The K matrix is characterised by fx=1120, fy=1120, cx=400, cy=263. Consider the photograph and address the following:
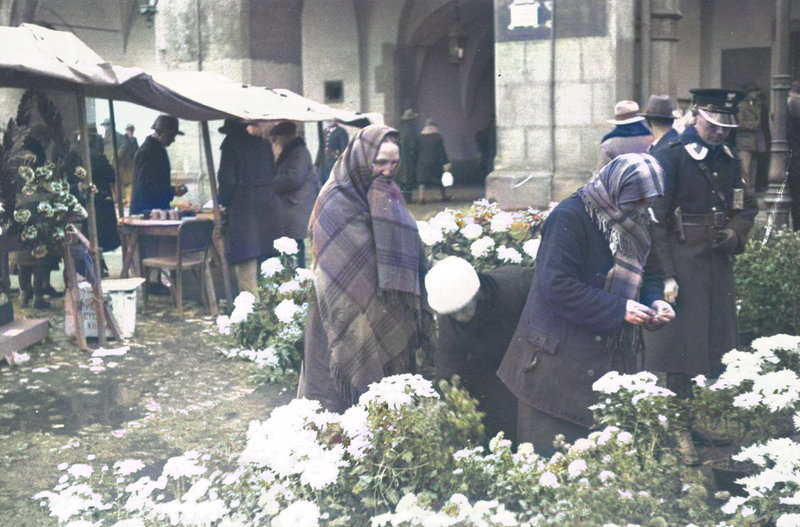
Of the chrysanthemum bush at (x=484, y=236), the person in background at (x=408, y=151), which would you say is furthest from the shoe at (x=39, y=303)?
the person in background at (x=408, y=151)

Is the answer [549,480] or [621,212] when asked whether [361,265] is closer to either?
[621,212]

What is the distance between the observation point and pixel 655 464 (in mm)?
3520

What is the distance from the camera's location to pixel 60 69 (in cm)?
782

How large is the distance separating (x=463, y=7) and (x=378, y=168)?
55.6ft

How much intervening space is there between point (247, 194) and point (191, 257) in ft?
2.59

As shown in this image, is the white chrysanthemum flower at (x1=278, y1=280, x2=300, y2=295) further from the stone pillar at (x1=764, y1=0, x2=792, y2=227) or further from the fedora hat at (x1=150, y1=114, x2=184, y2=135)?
the stone pillar at (x1=764, y1=0, x2=792, y2=227)

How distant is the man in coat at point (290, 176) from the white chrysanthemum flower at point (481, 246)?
10.3ft

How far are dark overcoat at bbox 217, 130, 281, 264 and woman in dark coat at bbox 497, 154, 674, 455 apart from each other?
5.71 metres

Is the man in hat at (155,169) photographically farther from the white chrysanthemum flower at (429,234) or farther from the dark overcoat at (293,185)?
the white chrysanthemum flower at (429,234)

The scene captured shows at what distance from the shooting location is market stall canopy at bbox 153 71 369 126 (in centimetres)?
945

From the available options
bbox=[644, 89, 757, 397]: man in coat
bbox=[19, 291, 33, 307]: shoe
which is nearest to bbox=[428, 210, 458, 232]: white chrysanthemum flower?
bbox=[644, 89, 757, 397]: man in coat

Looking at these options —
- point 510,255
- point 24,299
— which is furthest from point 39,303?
point 510,255

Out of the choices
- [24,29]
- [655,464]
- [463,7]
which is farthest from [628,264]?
Answer: [463,7]

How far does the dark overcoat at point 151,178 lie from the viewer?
10.7 metres
